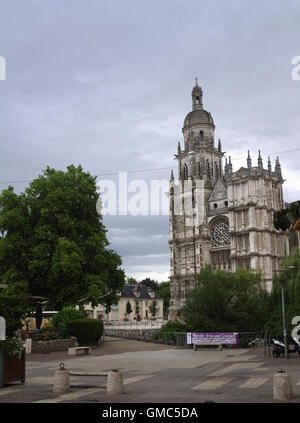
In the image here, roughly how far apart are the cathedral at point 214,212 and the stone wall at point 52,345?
4062cm

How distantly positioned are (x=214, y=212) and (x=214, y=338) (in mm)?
50313

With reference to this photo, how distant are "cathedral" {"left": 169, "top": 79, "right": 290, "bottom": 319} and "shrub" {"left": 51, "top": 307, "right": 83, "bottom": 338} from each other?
38.9 meters

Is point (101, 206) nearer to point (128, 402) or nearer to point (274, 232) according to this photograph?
point (128, 402)

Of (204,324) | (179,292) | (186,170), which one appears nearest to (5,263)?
(204,324)

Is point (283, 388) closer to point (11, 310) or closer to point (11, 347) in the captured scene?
point (11, 347)

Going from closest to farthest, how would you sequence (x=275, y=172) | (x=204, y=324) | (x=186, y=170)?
(x=204, y=324), (x=275, y=172), (x=186, y=170)

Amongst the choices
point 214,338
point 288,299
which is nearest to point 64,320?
point 214,338

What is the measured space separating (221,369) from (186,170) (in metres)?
69.8

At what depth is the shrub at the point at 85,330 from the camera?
101 ft

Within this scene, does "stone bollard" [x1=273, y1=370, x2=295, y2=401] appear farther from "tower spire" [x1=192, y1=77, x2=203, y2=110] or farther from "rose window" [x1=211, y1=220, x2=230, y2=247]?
"tower spire" [x1=192, y1=77, x2=203, y2=110]

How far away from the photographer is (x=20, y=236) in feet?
110

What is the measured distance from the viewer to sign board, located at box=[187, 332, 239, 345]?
27.6m

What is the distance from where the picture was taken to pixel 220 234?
75.2m
